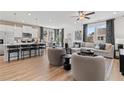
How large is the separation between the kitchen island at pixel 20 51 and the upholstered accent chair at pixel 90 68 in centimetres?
449

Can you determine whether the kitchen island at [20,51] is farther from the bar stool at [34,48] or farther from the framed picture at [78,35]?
the framed picture at [78,35]

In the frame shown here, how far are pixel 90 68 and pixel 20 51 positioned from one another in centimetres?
523

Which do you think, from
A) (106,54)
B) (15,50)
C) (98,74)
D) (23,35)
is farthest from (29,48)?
(98,74)

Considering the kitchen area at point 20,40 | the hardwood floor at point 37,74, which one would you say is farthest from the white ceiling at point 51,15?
the hardwood floor at point 37,74

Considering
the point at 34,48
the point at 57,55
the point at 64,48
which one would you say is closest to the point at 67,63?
the point at 57,55

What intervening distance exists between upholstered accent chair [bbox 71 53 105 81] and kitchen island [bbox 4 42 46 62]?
4.49 meters

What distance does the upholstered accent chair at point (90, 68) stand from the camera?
3.13m

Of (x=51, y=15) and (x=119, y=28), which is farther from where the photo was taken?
(x=119, y=28)

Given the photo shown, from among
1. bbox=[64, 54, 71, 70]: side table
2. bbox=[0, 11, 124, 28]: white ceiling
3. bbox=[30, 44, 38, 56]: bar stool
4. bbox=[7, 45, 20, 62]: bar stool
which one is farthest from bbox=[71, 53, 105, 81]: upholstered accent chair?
bbox=[30, 44, 38, 56]: bar stool

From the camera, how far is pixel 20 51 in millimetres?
7316

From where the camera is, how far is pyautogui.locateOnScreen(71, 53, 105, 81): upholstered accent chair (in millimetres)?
3135

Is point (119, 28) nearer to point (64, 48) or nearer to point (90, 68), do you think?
point (64, 48)
